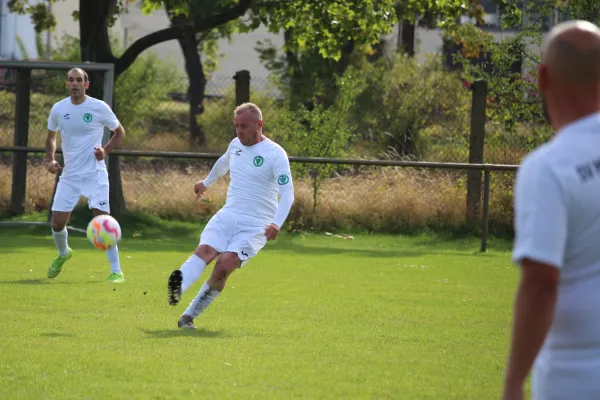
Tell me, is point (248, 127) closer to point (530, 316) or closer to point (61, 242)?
point (61, 242)

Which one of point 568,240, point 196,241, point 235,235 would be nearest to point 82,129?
point 235,235

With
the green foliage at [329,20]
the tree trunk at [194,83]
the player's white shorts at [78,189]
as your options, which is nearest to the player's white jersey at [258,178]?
the player's white shorts at [78,189]

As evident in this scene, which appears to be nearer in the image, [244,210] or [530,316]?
[530,316]

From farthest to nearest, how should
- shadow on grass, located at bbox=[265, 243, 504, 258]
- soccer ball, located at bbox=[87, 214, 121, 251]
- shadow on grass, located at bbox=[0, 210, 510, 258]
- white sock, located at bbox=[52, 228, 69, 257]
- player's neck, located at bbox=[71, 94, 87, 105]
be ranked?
shadow on grass, located at bbox=[0, 210, 510, 258] → shadow on grass, located at bbox=[265, 243, 504, 258] → player's neck, located at bbox=[71, 94, 87, 105] → white sock, located at bbox=[52, 228, 69, 257] → soccer ball, located at bbox=[87, 214, 121, 251]

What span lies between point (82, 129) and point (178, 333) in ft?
15.5

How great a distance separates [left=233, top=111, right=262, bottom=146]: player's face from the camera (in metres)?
9.23

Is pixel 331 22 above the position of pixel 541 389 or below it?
above

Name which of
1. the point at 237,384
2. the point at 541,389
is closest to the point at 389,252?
the point at 237,384

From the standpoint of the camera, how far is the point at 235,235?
30.2 ft

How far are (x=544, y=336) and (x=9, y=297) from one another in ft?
27.2

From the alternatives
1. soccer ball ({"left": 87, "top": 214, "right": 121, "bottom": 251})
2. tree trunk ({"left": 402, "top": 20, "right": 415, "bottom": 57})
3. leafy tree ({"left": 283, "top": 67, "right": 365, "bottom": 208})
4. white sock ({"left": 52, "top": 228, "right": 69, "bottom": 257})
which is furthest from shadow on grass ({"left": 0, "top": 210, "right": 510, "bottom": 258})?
tree trunk ({"left": 402, "top": 20, "right": 415, "bottom": 57})

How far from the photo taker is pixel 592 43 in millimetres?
2840

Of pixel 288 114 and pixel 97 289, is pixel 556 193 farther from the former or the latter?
pixel 288 114

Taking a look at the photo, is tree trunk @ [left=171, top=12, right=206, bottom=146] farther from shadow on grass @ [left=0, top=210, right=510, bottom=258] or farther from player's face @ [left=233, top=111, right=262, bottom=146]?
player's face @ [left=233, top=111, right=262, bottom=146]
